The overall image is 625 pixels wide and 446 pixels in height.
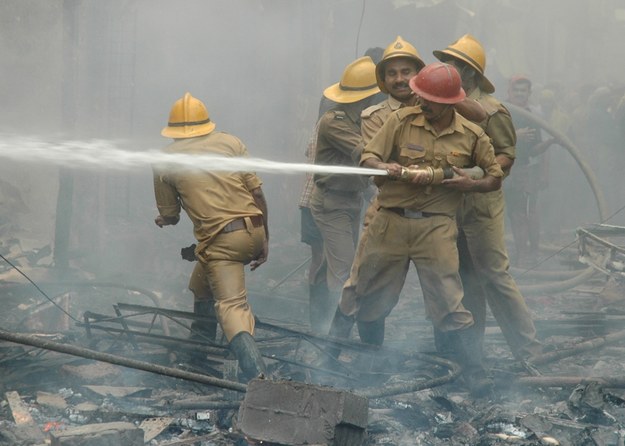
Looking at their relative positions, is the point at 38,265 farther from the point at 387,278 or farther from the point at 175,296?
the point at 387,278

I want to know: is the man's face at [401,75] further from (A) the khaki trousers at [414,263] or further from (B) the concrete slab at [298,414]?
(B) the concrete slab at [298,414]

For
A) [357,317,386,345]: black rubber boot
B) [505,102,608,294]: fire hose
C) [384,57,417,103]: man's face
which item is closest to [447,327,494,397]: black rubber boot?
[357,317,386,345]: black rubber boot

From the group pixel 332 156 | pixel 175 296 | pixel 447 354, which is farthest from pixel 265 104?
pixel 447 354

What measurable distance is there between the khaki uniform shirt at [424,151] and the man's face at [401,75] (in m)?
0.66

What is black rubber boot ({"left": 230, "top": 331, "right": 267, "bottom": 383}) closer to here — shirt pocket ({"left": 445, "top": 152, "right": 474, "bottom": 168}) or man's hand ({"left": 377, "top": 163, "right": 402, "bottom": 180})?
man's hand ({"left": 377, "top": 163, "right": 402, "bottom": 180})

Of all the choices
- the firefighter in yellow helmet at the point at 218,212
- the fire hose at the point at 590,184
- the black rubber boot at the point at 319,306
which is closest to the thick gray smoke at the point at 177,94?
the fire hose at the point at 590,184

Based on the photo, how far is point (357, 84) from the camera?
779 cm

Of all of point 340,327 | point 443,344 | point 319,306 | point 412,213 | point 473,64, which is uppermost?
point 473,64

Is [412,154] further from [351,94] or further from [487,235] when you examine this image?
[351,94]

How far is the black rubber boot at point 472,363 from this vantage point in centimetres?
684

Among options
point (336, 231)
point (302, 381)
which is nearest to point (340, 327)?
point (302, 381)

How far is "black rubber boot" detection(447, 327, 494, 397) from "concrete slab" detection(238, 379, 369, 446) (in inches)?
60.4

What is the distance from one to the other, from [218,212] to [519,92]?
6.73m

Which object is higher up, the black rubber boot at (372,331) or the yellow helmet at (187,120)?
the yellow helmet at (187,120)
